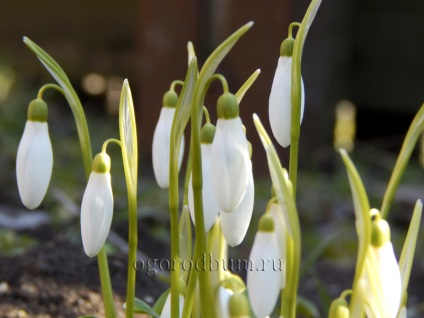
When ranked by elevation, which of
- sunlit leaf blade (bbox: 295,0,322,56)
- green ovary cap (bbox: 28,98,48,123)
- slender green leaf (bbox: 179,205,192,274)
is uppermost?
sunlit leaf blade (bbox: 295,0,322,56)

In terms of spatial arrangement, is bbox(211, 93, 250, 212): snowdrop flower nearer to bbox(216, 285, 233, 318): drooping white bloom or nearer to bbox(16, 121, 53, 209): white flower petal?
bbox(216, 285, 233, 318): drooping white bloom

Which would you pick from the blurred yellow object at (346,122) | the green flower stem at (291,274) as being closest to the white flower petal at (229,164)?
the green flower stem at (291,274)

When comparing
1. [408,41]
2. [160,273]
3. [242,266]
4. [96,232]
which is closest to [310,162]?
[408,41]

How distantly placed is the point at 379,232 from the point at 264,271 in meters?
0.18

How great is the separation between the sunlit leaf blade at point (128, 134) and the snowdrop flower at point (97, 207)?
56 mm

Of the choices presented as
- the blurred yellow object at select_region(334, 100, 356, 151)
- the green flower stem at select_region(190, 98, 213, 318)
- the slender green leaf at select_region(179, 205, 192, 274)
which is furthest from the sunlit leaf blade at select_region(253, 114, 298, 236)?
the blurred yellow object at select_region(334, 100, 356, 151)

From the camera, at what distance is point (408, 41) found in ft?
17.5

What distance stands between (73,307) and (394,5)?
379cm

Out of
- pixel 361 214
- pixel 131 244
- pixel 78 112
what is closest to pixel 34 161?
pixel 78 112

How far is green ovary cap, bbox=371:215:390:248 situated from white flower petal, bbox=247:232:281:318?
0.49 ft

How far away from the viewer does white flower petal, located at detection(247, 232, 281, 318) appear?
1334mm

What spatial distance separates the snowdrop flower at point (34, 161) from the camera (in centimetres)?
151

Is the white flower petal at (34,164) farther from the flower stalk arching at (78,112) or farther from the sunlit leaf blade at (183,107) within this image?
the sunlit leaf blade at (183,107)

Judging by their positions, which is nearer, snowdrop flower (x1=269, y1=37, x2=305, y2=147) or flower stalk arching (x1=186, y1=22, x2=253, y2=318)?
flower stalk arching (x1=186, y1=22, x2=253, y2=318)
